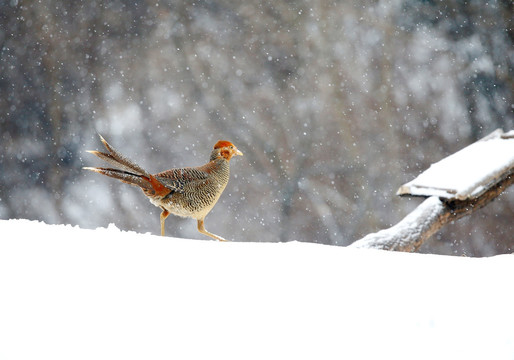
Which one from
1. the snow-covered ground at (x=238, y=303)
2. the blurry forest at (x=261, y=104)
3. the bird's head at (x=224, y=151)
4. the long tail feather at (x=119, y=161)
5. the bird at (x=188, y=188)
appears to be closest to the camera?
the snow-covered ground at (x=238, y=303)

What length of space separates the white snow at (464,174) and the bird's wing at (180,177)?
31.6 inches

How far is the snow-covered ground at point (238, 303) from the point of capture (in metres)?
0.70

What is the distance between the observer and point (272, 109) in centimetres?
618

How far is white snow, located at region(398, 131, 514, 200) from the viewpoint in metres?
2.32

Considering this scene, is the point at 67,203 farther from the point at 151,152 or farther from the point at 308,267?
the point at 308,267

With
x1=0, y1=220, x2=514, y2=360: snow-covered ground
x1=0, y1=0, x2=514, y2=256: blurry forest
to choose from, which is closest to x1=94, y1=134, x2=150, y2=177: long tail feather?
x1=0, y1=220, x2=514, y2=360: snow-covered ground

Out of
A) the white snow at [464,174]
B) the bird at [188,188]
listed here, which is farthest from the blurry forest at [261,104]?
the bird at [188,188]

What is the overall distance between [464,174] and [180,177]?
43.3 inches

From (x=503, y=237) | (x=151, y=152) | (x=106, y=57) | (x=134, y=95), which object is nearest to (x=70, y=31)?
(x=106, y=57)

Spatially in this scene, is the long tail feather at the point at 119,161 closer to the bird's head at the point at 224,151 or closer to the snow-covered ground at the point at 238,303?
the bird's head at the point at 224,151

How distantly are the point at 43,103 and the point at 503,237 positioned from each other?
449cm

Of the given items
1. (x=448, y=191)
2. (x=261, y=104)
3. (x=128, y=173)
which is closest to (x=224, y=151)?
(x=128, y=173)

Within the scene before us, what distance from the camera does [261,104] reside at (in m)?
6.18

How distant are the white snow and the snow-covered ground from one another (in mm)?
1468
